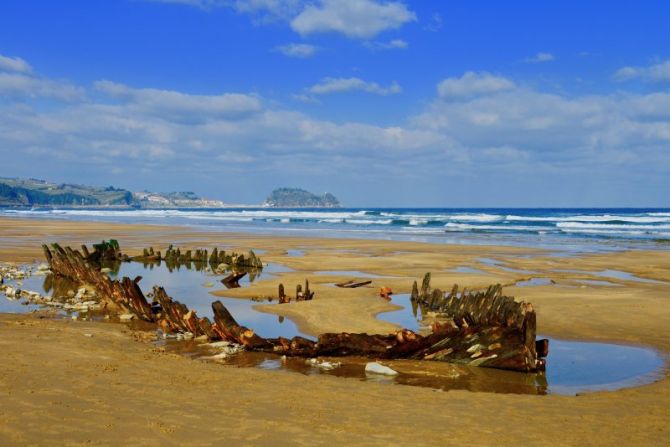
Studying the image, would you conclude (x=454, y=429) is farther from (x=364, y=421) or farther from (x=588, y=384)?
(x=588, y=384)

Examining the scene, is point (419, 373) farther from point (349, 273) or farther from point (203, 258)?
point (203, 258)

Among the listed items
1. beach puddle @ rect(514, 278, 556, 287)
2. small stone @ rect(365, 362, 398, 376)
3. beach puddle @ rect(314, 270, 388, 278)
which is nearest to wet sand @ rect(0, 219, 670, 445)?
small stone @ rect(365, 362, 398, 376)

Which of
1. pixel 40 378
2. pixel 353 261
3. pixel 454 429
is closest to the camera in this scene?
pixel 454 429

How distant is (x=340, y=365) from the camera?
10047 mm

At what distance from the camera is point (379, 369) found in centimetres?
957

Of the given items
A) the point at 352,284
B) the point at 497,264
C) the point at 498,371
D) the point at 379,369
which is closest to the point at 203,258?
the point at 352,284

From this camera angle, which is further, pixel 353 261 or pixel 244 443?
pixel 353 261

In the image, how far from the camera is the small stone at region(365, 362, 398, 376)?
949 cm

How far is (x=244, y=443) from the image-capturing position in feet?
18.2

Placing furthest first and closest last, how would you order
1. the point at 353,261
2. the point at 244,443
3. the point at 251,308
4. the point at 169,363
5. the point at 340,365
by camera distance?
the point at 353,261
the point at 251,308
the point at 340,365
the point at 169,363
the point at 244,443

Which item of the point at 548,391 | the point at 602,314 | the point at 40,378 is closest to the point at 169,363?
the point at 40,378

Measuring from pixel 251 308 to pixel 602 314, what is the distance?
894cm

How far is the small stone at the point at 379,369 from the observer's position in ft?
31.1

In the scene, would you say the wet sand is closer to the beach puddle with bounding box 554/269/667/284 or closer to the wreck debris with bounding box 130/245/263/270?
the beach puddle with bounding box 554/269/667/284
